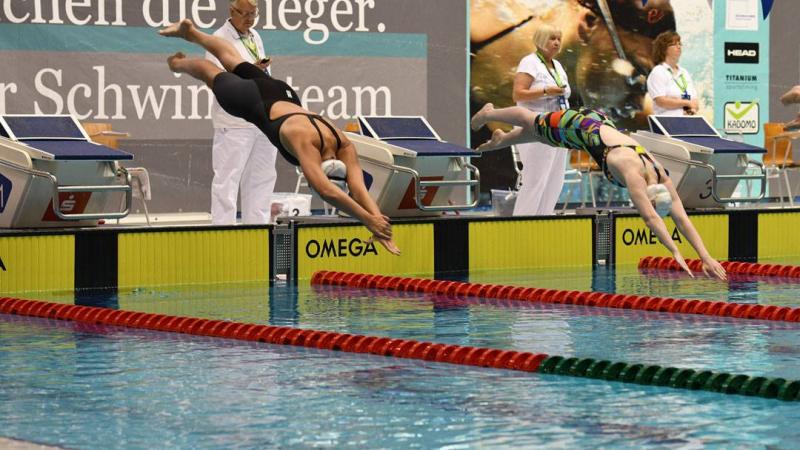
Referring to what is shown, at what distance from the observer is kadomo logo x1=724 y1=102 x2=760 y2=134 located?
1697cm

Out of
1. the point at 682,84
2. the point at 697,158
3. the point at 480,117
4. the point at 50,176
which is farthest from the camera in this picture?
the point at 682,84

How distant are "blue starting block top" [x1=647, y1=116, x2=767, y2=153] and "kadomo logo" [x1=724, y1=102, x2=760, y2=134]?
13.3 ft

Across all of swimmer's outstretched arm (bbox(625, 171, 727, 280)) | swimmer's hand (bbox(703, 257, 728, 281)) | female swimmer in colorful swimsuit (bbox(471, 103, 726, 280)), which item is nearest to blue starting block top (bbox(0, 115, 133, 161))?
female swimmer in colorful swimsuit (bbox(471, 103, 726, 280))

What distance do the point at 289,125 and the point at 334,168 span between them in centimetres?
47

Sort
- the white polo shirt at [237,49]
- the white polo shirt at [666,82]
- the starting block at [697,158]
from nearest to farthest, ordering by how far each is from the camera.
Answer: the white polo shirt at [237,49], the starting block at [697,158], the white polo shirt at [666,82]

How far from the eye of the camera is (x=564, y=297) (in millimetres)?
9328

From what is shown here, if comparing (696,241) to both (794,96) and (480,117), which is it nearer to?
(794,96)

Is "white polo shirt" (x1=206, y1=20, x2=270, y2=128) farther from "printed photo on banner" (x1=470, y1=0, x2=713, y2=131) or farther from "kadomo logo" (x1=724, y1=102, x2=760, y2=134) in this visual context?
"kadomo logo" (x1=724, y1=102, x2=760, y2=134)

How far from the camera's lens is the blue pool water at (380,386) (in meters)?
5.04

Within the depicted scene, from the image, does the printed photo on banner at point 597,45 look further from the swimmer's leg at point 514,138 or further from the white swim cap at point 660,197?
the white swim cap at point 660,197

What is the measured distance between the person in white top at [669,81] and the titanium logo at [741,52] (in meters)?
4.27

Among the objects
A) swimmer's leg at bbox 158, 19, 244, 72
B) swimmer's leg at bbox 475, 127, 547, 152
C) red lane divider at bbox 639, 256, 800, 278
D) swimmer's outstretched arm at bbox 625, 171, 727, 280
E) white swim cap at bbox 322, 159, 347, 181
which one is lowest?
red lane divider at bbox 639, 256, 800, 278

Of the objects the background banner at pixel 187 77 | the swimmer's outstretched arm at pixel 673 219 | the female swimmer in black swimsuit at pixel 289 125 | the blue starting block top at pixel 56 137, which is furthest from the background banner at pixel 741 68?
the female swimmer in black swimsuit at pixel 289 125

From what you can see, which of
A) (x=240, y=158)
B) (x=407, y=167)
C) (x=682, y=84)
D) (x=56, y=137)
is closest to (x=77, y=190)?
(x=56, y=137)
